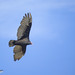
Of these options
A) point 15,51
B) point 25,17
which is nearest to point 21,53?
point 15,51

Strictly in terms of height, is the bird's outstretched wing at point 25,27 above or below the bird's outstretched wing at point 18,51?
above

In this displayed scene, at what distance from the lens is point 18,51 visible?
45.0 metres

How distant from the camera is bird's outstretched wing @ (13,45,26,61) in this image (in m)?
44.7

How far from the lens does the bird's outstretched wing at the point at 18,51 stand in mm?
44688

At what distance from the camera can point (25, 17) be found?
43.7 meters

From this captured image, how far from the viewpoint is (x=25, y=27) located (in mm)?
43812

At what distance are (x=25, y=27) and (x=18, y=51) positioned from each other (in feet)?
9.75

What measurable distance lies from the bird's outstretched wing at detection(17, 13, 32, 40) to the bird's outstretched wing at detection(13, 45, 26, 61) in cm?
125

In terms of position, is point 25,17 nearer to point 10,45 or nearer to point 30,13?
point 30,13

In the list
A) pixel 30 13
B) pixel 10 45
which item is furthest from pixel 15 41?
pixel 30 13

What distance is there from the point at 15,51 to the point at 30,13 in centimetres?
452

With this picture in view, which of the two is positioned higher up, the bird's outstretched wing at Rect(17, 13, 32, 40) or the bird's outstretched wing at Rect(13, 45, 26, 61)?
the bird's outstretched wing at Rect(17, 13, 32, 40)

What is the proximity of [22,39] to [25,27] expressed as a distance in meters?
1.46

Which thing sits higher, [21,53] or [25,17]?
[25,17]
